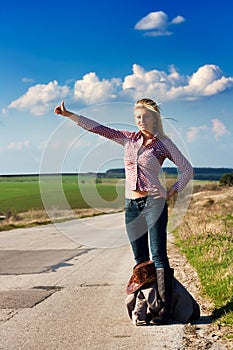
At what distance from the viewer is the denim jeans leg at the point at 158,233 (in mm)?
6367

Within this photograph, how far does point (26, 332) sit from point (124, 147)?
2163 mm

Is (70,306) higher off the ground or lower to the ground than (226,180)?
lower

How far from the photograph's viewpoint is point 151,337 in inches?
232

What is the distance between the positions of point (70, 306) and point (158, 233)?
1.82 m

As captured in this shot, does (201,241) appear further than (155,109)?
Yes

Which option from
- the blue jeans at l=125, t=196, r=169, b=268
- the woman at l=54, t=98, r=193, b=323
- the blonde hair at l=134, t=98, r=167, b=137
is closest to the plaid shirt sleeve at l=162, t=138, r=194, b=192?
the woman at l=54, t=98, r=193, b=323

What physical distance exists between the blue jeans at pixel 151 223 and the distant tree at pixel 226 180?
48762 millimetres

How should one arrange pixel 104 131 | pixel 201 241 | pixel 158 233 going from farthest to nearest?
pixel 201 241 < pixel 104 131 < pixel 158 233

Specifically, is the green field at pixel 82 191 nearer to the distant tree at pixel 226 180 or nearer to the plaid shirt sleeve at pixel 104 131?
the plaid shirt sleeve at pixel 104 131

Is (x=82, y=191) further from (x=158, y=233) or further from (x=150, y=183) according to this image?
(x=158, y=233)

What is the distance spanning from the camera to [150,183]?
6383mm

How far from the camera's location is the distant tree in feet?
183

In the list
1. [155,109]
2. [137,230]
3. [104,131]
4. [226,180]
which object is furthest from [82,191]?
[226,180]

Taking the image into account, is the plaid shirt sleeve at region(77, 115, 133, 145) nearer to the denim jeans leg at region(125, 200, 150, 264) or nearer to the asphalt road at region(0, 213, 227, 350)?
the denim jeans leg at region(125, 200, 150, 264)
